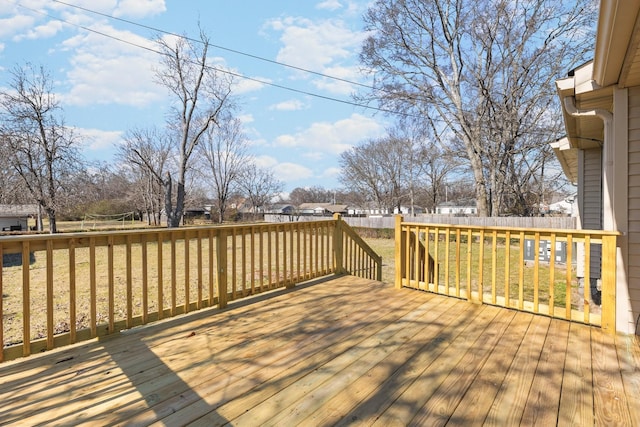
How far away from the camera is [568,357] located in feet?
7.46

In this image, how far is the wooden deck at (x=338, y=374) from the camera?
64.7 inches

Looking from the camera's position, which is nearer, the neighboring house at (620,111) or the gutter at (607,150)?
the neighboring house at (620,111)

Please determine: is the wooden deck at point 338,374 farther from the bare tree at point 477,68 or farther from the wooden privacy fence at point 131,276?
the bare tree at point 477,68

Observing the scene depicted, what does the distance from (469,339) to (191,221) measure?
30977 millimetres

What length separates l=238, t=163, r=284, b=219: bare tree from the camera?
30692mm

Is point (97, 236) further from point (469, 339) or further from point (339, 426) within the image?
point (469, 339)

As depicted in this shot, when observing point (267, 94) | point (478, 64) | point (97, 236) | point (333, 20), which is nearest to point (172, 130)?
point (267, 94)

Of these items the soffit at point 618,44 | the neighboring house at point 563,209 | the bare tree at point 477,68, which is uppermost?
the bare tree at point 477,68

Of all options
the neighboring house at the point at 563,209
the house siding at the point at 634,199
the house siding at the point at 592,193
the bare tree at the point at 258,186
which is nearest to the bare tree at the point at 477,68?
the house siding at the point at 592,193

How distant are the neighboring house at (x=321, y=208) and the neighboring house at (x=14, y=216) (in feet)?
99.1

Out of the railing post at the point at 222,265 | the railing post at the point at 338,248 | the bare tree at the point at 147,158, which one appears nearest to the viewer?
the railing post at the point at 222,265

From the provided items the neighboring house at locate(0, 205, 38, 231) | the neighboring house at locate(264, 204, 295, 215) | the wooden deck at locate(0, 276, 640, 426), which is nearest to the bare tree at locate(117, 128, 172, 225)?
the neighboring house at locate(0, 205, 38, 231)

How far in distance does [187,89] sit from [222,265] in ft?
54.6

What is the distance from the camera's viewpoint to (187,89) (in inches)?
680
